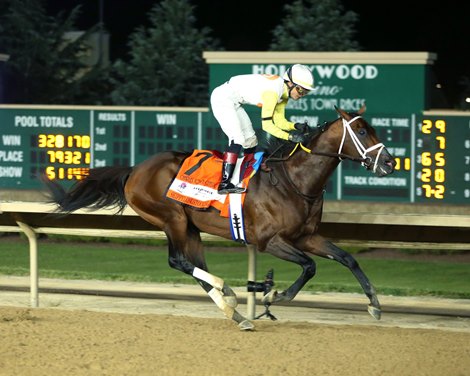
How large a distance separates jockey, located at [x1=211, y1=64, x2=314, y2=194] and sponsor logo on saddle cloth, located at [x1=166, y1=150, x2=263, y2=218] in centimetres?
7

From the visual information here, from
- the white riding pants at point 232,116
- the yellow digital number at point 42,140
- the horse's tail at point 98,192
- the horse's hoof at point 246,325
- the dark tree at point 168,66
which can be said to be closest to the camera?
the horse's hoof at point 246,325

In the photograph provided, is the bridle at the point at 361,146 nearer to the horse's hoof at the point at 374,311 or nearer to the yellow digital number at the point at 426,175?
the horse's hoof at the point at 374,311

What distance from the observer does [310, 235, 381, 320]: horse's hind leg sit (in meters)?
7.02

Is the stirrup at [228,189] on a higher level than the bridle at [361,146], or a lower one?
lower

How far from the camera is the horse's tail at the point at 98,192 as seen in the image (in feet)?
26.1

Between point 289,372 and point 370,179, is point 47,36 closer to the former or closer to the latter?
point 370,179

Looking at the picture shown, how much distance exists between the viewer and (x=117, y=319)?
7215 millimetres

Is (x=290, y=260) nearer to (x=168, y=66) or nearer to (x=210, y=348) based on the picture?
(x=210, y=348)

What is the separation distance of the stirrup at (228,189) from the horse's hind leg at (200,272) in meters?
0.48

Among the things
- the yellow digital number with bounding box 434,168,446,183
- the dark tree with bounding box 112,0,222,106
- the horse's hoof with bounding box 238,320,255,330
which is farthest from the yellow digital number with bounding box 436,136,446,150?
the dark tree with bounding box 112,0,222,106

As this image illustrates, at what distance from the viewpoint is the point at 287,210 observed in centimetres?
714

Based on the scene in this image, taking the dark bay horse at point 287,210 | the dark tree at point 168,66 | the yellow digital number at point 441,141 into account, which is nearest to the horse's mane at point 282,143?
the dark bay horse at point 287,210

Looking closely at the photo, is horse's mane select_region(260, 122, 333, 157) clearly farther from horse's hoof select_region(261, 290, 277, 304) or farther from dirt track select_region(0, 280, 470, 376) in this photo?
dirt track select_region(0, 280, 470, 376)

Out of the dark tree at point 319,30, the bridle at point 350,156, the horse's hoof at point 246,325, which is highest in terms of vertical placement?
the dark tree at point 319,30
